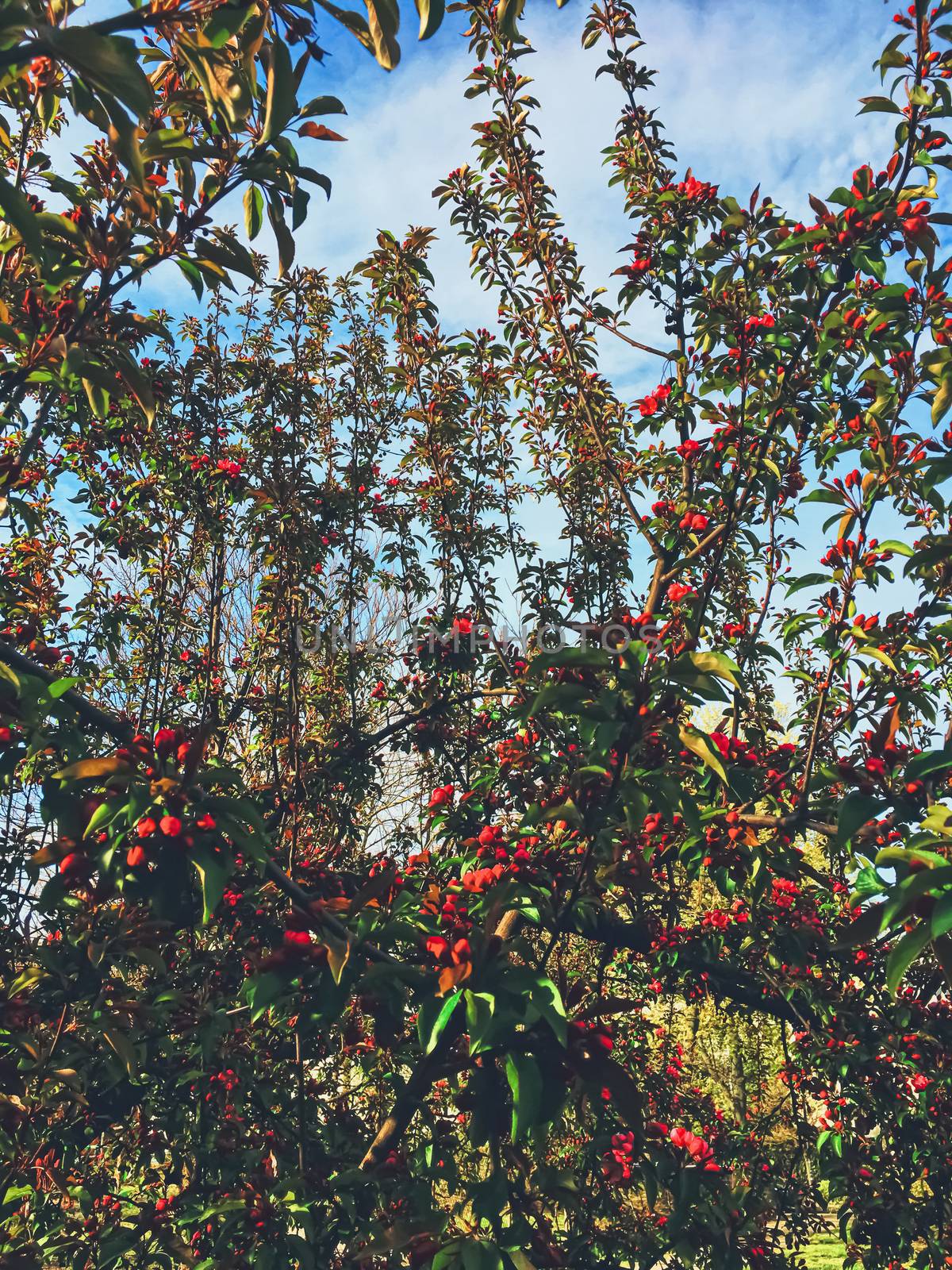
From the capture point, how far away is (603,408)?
436cm

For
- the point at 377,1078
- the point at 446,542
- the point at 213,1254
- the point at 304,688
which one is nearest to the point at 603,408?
the point at 446,542

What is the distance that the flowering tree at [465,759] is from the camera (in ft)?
Result: 5.27

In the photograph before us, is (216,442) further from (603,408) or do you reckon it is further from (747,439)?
(747,439)

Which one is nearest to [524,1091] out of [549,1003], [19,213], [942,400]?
[549,1003]

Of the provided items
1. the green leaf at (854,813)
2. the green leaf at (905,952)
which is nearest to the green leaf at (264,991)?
the green leaf at (905,952)

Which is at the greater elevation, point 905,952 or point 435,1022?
point 905,952

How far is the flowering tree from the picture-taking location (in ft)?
5.27

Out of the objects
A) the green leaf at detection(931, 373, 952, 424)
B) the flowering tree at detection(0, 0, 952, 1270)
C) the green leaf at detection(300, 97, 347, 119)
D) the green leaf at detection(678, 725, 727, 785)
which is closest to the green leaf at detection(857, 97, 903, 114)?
the flowering tree at detection(0, 0, 952, 1270)

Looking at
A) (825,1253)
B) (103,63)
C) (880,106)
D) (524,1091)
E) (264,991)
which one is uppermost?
(880,106)

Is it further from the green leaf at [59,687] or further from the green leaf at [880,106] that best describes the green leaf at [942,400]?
the green leaf at [59,687]

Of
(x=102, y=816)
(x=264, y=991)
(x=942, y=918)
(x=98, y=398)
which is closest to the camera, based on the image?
(x=942, y=918)

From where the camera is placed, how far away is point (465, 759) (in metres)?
4.52

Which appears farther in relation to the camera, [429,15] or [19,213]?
[429,15]

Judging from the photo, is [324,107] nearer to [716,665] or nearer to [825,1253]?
[716,665]
